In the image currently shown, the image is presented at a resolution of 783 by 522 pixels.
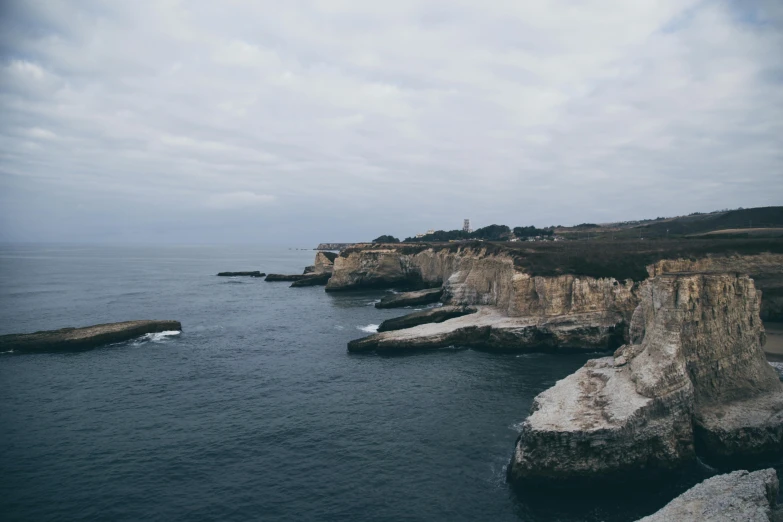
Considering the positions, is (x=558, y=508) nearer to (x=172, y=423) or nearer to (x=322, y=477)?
(x=322, y=477)

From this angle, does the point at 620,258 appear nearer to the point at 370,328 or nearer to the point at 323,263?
the point at 370,328

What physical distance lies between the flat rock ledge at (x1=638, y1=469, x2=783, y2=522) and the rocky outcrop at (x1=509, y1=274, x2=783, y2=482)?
355cm

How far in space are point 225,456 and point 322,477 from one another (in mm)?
5378

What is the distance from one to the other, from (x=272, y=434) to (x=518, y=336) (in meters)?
24.5

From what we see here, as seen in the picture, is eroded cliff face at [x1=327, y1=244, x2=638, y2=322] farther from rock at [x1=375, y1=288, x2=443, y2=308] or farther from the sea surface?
the sea surface

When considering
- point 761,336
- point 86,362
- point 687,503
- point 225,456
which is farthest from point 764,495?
point 86,362

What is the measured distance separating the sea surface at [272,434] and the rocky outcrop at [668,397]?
1.43 metres

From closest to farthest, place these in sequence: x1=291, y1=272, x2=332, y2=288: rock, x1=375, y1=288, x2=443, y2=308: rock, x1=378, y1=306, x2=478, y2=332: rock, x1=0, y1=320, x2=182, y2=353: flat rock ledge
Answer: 1. x1=0, y1=320, x2=182, y2=353: flat rock ledge
2. x1=378, y1=306, x2=478, y2=332: rock
3. x1=375, y1=288, x2=443, y2=308: rock
4. x1=291, y1=272, x2=332, y2=288: rock

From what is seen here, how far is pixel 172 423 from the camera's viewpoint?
25531 mm

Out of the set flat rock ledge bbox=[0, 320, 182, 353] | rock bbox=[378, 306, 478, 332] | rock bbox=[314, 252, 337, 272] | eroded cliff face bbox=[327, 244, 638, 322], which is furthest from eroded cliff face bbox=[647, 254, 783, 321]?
rock bbox=[314, 252, 337, 272]

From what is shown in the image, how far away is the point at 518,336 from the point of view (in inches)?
1592

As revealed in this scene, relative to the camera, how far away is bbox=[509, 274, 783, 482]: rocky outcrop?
738 inches

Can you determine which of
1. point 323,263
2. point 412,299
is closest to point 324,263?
point 323,263

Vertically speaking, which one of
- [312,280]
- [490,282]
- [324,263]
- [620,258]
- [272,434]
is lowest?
[272,434]
